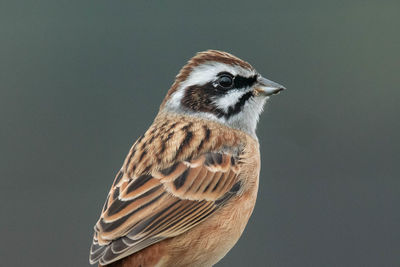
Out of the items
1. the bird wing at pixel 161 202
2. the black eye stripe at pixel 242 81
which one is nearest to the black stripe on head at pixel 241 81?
the black eye stripe at pixel 242 81

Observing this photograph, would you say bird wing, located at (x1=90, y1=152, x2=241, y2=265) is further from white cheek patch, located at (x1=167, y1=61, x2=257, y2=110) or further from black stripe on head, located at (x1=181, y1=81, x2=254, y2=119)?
white cheek patch, located at (x1=167, y1=61, x2=257, y2=110)

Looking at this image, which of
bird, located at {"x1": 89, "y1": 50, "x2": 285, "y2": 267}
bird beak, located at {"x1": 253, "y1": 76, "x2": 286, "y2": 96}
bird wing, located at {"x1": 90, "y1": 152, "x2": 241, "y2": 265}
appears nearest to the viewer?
bird wing, located at {"x1": 90, "y1": 152, "x2": 241, "y2": 265}

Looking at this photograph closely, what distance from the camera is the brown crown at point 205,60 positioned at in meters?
5.58

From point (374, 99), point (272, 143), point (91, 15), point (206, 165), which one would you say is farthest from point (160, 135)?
point (374, 99)

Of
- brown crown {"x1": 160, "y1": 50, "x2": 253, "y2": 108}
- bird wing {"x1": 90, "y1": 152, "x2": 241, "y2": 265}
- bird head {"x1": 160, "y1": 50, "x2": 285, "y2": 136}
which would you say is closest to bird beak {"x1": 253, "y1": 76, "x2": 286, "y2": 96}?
bird head {"x1": 160, "y1": 50, "x2": 285, "y2": 136}

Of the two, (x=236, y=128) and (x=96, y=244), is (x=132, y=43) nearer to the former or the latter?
(x=236, y=128)

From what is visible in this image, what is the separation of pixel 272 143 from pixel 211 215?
4.43 m

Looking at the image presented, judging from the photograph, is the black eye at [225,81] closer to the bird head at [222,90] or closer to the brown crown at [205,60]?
the bird head at [222,90]

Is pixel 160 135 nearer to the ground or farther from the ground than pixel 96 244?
farther from the ground

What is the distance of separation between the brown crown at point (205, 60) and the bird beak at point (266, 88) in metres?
0.13

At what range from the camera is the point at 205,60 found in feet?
18.6

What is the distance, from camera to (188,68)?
573cm

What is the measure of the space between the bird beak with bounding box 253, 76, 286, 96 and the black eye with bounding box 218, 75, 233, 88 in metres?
0.18

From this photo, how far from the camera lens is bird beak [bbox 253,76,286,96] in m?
5.57
